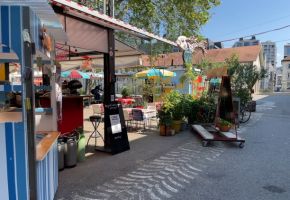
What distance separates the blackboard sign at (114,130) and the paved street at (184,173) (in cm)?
23

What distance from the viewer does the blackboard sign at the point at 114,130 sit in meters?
6.03

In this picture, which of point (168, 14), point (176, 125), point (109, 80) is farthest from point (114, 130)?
point (168, 14)

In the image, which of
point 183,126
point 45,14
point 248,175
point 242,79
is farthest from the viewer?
point 242,79

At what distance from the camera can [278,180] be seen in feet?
14.7

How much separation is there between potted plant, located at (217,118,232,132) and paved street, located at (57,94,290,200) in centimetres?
50

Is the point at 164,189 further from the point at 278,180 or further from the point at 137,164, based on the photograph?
the point at 278,180

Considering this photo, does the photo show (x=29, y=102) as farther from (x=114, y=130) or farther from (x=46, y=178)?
(x=114, y=130)

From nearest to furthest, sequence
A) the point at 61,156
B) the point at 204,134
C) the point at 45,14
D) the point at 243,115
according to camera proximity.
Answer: the point at 45,14 < the point at 61,156 < the point at 204,134 < the point at 243,115

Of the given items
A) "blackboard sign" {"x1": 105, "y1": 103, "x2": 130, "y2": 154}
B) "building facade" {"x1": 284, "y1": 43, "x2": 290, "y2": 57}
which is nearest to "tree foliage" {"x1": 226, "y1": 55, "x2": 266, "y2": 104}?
"blackboard sign" {"x1": 105, "y1": 103, "x2": 130, "y2": 154}

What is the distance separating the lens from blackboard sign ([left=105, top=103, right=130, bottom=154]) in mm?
6029

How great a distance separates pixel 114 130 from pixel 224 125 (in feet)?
10.3

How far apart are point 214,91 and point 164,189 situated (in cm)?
673

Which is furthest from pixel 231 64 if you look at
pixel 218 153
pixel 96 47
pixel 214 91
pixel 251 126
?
pixel 96 47

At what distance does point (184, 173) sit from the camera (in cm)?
481
